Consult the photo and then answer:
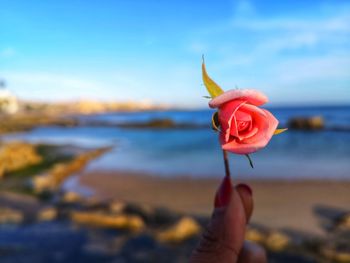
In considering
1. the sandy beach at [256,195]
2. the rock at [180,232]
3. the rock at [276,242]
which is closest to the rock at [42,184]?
the sandy beach at [256,195]

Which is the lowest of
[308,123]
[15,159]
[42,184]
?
[308,123]

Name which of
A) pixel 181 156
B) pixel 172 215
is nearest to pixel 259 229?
pixel 172 215

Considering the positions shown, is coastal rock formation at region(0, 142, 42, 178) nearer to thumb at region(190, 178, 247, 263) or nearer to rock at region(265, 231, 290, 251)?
rock at region(265, 231, 290, 251)

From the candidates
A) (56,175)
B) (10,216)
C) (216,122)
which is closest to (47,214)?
(10,216)

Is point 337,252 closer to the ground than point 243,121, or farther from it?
closer to the ground

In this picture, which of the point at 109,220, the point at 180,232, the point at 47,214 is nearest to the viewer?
the point at 180,232

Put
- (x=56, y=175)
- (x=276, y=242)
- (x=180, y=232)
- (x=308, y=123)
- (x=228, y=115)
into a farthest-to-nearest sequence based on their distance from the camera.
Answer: (x=308, y=123), (x=56, y=175), (x=180, y=232), (x=276, y=242), (x=228, y=115)

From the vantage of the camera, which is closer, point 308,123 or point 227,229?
point 227,229

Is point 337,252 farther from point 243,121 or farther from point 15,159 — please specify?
point 15,159
